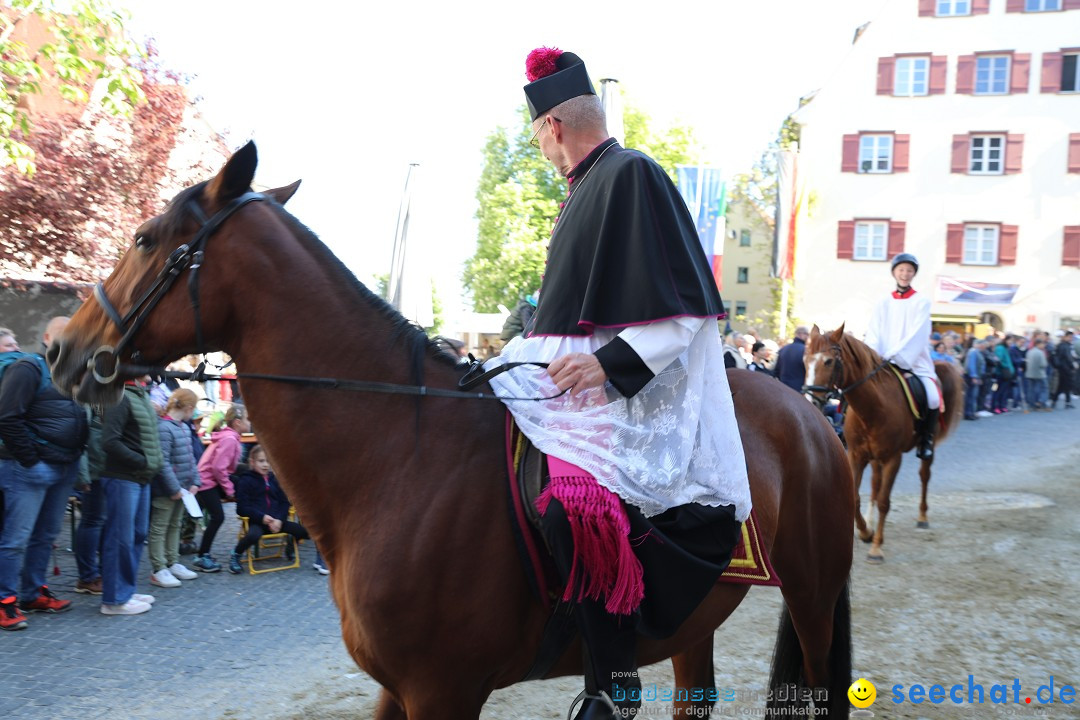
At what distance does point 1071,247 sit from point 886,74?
973 centimetres

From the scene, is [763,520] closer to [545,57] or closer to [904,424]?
[545,57]

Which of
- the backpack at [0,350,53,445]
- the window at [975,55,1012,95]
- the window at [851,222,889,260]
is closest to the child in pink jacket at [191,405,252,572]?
the backpack at [0,350,53,445]

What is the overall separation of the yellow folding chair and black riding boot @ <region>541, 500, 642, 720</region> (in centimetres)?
590

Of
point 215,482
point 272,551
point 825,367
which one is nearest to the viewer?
point 215,482

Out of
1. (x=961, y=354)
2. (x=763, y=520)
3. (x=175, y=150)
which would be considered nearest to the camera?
(x=763, y=520)

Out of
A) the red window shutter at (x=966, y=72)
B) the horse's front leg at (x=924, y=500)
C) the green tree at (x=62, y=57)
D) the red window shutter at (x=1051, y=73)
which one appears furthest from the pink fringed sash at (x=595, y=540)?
Result: the red window shutter at (x=1051, y=73)

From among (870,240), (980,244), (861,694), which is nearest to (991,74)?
(980,244)

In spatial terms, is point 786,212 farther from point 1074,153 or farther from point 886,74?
point 1074,153

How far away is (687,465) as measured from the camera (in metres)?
2.72

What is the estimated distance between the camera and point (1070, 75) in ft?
104

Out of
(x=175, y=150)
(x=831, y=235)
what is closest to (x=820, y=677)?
(x=175, y=150)

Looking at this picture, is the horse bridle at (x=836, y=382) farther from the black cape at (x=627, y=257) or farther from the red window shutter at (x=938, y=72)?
the red window shutter at (x=938, y=72)

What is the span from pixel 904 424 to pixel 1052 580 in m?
2.08

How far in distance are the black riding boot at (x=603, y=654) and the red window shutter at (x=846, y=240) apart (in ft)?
109
